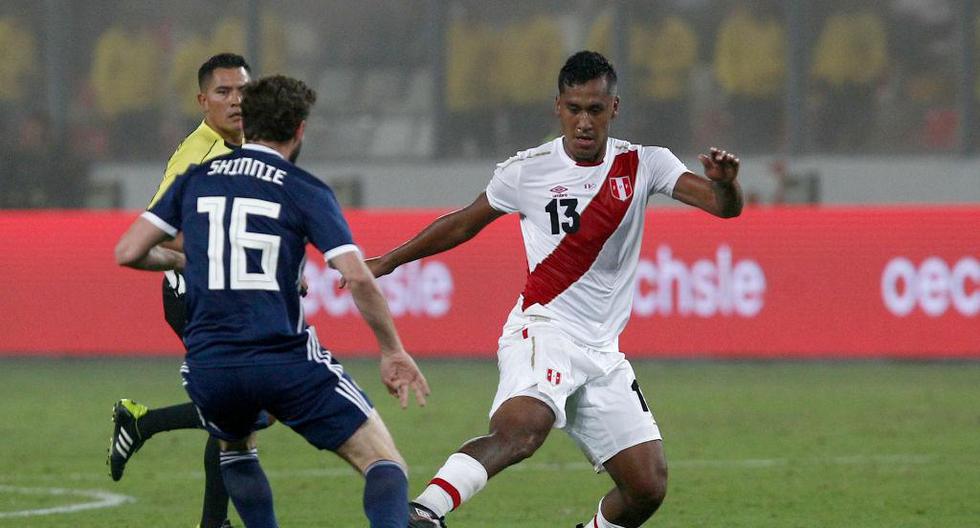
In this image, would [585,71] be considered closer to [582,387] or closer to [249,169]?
[582,387]

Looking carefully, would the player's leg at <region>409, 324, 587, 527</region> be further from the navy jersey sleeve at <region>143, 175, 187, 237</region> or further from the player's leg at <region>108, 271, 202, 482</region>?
the player's leg at <region>108, 271, 202, 482</region>

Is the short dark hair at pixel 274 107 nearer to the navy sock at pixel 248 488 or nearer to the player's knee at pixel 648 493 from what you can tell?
the navy sock at pixel 248 488

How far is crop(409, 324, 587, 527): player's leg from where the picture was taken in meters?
6.82

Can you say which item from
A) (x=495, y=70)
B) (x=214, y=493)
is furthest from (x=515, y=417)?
(x=495, y=70)

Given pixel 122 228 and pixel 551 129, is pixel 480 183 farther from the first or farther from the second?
pixel 122 228

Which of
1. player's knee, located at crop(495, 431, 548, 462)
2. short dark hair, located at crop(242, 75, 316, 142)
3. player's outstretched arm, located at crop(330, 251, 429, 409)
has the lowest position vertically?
player's knee, located at crop(495, 431, 548, 462)

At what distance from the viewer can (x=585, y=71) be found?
Answer: 295 inches

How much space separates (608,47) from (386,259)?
50.1 feet

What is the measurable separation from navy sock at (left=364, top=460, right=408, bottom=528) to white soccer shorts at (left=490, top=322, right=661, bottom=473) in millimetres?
884

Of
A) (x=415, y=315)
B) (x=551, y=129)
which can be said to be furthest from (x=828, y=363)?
(x=551, y=129)

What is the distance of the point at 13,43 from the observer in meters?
23.3

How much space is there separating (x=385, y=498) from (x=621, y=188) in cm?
182

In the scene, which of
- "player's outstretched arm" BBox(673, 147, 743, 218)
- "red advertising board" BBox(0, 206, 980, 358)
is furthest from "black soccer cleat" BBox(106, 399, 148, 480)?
→ "red advertising board" BBox(0, 206, 980, 358)

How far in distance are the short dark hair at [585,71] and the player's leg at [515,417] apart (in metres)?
1.00
